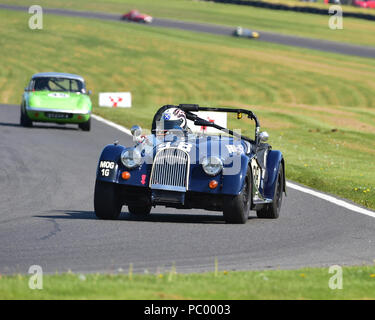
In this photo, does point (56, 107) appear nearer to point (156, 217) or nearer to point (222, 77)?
point (156, 217)

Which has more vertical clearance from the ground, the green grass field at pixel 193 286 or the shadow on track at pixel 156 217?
the shadow on track at pixel 156 217

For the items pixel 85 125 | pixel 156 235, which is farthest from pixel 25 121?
pixel 156 235

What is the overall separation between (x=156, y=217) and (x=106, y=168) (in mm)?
1190

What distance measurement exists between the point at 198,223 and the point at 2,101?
2987cm

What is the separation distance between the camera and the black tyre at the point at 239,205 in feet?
37.4

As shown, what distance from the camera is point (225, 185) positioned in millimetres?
11336

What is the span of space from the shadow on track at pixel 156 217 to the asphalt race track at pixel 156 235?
1 centimetres

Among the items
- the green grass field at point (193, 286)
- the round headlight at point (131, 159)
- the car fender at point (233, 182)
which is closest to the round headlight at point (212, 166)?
the car fender at point (233, 182)

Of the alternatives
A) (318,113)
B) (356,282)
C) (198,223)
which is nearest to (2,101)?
(318,113)

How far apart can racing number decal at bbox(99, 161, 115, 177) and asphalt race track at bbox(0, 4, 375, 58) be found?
59.3m

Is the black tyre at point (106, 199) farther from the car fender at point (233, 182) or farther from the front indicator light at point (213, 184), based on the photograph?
the car fender at point (233, 182)

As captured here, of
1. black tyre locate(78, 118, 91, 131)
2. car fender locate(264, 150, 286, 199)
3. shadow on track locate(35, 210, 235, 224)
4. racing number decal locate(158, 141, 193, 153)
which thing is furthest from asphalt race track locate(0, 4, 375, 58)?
racing number decal locate(158, 141, 193, 153)

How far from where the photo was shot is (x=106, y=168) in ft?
38.2
